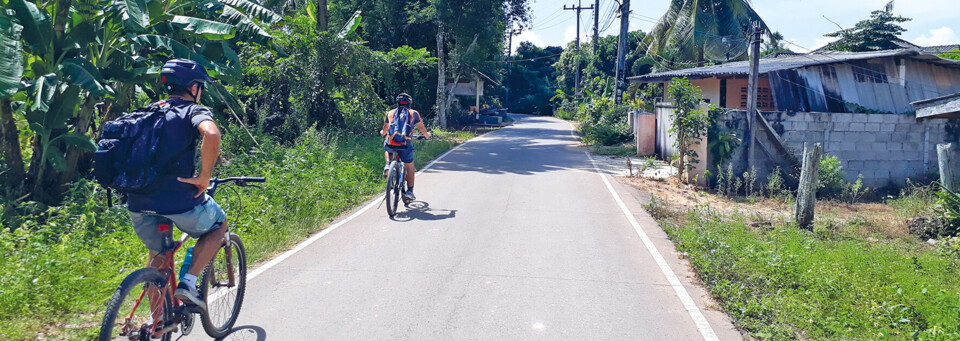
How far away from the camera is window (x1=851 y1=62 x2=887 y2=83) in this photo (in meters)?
18.9

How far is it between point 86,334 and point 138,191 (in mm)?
1508

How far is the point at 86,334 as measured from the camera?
4750 mm

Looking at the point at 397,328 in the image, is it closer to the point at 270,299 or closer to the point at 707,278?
the point at 270,299

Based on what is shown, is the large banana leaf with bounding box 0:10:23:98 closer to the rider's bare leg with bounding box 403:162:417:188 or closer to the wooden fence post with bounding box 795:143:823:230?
the rider's bare leg with bounding box 403:162:417:188

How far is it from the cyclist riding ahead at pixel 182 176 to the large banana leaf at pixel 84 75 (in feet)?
15.2

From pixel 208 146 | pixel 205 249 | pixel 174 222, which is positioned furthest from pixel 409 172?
pixel 208 146

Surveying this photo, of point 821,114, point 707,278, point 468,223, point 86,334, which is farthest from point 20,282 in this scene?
point 821,114

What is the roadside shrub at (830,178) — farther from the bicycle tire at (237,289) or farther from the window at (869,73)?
the bicycle tire at (237,289)

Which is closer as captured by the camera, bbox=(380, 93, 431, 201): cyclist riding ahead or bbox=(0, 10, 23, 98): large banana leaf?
bbox=(0, 10, 23, 98): large banana leaf

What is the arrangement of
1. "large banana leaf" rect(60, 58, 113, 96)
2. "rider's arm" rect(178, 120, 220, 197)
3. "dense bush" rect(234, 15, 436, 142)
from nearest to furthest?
"rider's arm" rect(178, 120, 220, 197)
"large banana leaf" rect(60, 58, 113, 96)
"dense bush" rect(234, 15, 436, 142)

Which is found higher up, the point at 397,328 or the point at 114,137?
the point at 114,137

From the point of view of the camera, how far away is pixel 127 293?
3.75m

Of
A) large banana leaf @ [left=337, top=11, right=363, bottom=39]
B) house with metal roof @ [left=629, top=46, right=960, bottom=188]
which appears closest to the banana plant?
large banana leaf @ [left=337, top=11, right=363, bottom=39]

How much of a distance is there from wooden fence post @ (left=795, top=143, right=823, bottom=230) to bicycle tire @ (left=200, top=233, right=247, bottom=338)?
8228 mm
